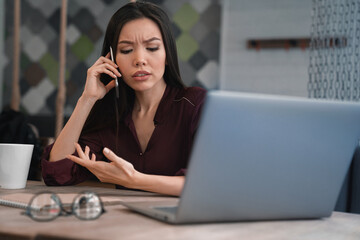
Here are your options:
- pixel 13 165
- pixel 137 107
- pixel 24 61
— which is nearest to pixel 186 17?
pixel 24 61

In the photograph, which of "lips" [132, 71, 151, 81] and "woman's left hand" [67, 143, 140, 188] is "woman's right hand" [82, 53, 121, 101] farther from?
"woman's left hand" [67, 143, 140, 188]

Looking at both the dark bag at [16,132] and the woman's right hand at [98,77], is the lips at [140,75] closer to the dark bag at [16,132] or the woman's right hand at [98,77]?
the woman's right hand at [98,77]

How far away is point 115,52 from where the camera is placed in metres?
1.67

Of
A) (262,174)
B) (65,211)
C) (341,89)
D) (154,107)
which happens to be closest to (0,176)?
(65,211)

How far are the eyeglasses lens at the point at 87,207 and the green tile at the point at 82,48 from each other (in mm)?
3280

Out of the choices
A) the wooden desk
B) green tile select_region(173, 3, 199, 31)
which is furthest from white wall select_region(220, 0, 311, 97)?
the wooden desk

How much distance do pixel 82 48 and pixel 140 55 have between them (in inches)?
101

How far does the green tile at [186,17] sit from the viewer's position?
12.4 ft

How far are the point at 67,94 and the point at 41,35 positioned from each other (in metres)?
0.63

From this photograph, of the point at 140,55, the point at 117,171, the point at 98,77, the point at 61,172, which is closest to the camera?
the point at 117,171

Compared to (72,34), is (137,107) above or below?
below

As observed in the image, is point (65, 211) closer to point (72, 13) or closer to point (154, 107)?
point (154, 107)

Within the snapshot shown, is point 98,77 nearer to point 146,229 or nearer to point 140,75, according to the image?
point 140,75

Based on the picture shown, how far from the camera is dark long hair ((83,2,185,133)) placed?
5.46 ft
